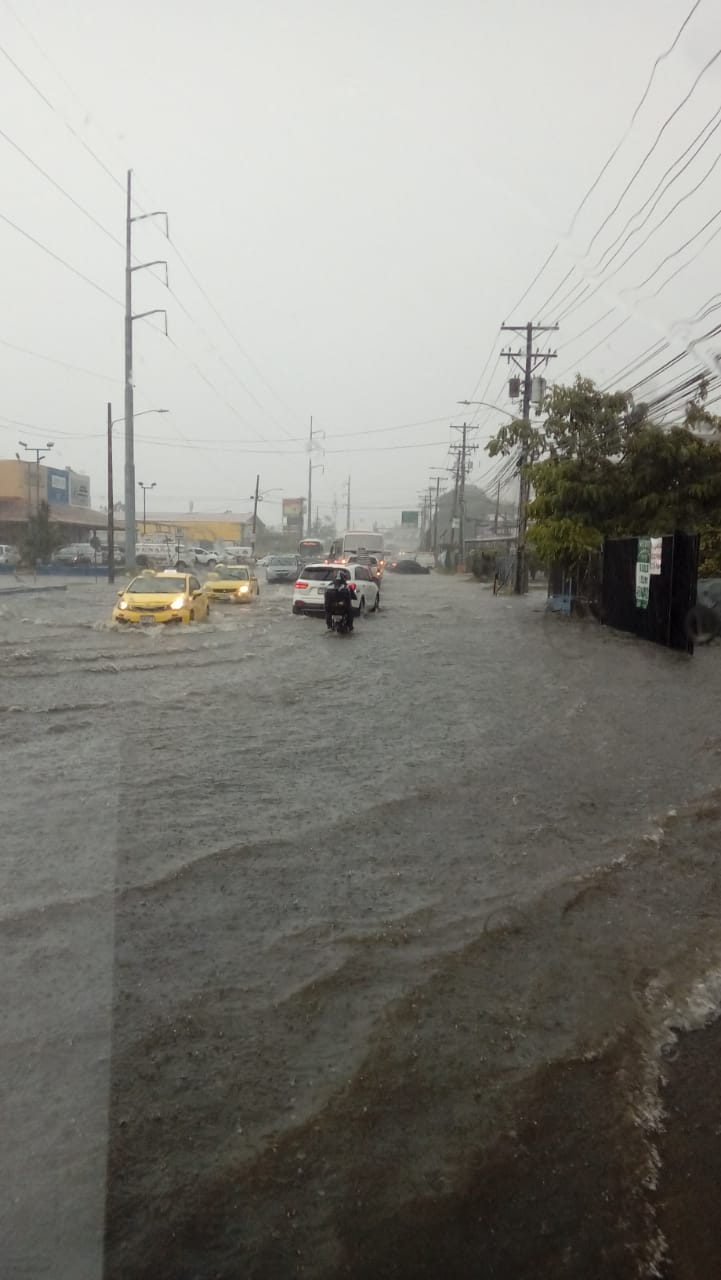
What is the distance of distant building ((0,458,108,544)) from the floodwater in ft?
178

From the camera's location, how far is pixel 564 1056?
3.96 metres

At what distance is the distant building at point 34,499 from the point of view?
217 feet

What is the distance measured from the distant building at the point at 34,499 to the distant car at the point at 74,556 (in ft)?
5.68

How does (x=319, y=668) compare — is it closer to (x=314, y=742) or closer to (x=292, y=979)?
(x=314, y=742)

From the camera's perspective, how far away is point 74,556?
2251 inches

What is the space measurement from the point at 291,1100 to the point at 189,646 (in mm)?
15542

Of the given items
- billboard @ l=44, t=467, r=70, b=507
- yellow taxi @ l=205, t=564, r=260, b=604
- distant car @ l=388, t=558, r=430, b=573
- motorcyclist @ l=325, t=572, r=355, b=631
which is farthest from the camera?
distant car @ l=388, t=558, r=430, b=573

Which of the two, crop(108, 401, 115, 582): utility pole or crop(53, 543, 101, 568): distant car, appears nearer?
crop(108, 401, 115, 582): utility pole

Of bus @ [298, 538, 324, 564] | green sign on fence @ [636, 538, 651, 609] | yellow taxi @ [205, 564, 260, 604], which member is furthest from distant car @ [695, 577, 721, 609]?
bus @ [298, 538, 324, 564]

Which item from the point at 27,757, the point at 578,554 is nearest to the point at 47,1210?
the point at 27,757

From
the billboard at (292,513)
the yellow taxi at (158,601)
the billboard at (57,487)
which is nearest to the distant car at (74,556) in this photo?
the billboard at (57,487)

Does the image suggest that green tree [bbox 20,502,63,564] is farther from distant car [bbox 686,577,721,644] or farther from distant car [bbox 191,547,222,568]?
distant car [bbox 686,577,721,644]

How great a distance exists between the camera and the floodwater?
2928 mm

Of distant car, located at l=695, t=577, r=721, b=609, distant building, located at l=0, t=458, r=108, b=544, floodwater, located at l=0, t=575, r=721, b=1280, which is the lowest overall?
floodwater, located at l=0, t=575, r=721, b=1280
